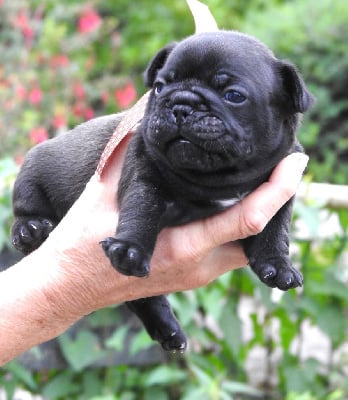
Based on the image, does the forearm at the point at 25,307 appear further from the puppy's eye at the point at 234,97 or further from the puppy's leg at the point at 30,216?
the puppy's eye at the point at 234,97

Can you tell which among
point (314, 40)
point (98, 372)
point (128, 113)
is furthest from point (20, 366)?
point (314, 40)

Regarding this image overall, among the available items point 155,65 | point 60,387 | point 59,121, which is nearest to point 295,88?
point 155,65

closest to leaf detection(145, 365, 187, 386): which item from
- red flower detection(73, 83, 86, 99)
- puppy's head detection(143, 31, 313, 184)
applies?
puppy's head detection(143, 31, 313, 184)

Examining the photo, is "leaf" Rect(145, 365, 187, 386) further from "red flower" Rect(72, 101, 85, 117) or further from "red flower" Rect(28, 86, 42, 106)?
"red flower" Rect(72, 101, 85, 117)

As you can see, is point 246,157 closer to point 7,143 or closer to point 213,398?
point 213,398

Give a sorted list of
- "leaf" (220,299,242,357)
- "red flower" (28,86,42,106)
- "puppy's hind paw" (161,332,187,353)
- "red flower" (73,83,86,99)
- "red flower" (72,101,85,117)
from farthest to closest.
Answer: "red flower" (73,83,86,99)
"red flower" (72,101,85,117)
"red flower" (28,86,42,106)
"leaf" (220,299,242,357)
"puppy's hind paw" (161,332,187,353)

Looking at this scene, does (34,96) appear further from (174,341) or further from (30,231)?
(174,341)
